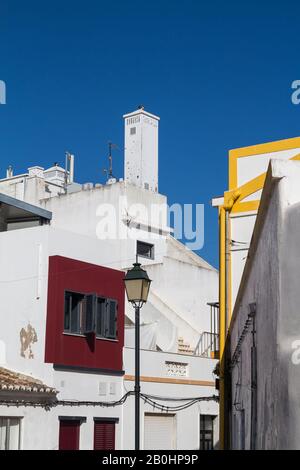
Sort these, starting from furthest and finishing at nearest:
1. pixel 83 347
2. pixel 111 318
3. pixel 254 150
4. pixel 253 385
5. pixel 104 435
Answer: pixel 111 318 → pixel 104 435 → pixel 83 347 → pixel 254 150 → pixel 253 385

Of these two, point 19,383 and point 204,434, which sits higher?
point 19,383

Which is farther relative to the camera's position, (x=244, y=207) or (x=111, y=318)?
(x=111, y=318)

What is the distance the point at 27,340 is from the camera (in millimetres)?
19188

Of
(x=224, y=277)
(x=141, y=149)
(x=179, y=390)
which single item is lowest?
(x=179, y=390)

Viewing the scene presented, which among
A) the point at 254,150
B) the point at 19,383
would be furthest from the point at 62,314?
the point at 254,150

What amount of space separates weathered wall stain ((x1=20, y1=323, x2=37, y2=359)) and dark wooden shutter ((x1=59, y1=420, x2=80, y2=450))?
1.84 m

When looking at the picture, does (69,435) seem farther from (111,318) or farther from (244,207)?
(244,207)

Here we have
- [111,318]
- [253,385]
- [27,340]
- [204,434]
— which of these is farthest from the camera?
[204,434]

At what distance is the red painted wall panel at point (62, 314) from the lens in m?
19.0

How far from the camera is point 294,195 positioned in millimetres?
5082

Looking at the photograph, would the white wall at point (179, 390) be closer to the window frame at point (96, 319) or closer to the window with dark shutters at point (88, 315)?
the window frame at point (96, 319)

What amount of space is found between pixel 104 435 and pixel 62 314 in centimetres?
340
